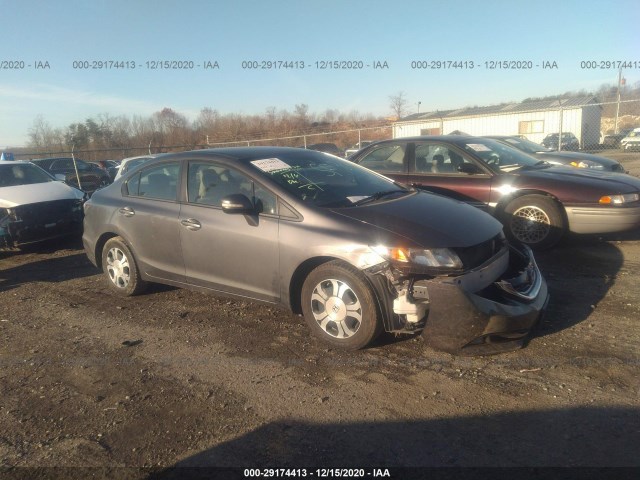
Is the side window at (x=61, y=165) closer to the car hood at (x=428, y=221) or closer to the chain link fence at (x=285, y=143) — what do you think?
the chain link fence at (x=285, y=143)

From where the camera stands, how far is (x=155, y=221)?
484cm

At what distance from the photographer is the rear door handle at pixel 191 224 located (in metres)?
4.48

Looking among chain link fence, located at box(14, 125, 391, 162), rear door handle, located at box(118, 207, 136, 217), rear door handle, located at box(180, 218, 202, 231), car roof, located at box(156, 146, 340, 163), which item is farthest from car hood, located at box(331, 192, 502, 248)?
chain link fence, located at box(14, 125, 391, 162)

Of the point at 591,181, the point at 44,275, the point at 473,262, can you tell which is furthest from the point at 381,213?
the point at 44,275

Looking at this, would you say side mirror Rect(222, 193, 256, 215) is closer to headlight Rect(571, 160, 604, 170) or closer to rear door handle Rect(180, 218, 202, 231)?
rear door handle Rect(180, 218, 202, 231)

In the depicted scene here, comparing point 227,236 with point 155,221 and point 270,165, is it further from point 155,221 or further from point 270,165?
point 155,221

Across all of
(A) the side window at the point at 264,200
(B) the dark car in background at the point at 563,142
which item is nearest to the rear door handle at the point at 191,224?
(A) the side window at the point at 264,200

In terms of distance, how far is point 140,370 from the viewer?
3.68 metres

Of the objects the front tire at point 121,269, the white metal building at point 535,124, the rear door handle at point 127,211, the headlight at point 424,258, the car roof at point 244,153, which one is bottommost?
the front tire at point 121,269

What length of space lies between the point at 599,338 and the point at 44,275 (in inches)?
255

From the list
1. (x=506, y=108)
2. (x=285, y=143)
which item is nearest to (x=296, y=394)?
(x=285, y=143)

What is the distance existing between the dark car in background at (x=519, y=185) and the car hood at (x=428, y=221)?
7.81ft

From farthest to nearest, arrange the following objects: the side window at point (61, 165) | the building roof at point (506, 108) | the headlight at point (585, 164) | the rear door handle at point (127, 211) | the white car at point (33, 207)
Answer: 1. the building roof at point (506, 108)
2. the side window at point (61, 165)
3. the headlight at point (585, 164)
4. the white car at point (33, 207)
5. the rear door handle at point (127, 211)

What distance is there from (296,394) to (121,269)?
2967mm
